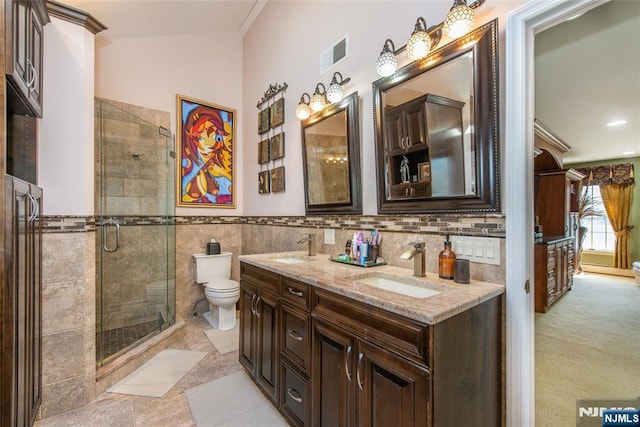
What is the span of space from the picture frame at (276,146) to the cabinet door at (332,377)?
1.92m

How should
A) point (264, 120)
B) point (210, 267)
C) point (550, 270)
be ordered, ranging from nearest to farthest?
point (264, 120)
point (210, 267)
point (550, 270)

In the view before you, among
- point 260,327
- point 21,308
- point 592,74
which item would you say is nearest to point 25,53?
point 21,308

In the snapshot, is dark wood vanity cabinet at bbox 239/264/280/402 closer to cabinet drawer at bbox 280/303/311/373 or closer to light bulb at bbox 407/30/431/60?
cabinet drawer at bbox 280/303/311/373

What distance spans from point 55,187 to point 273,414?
6.47ft

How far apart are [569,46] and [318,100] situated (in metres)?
1.94

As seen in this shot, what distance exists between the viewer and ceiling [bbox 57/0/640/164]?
1914mm

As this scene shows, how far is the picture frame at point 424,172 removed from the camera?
1607 mm

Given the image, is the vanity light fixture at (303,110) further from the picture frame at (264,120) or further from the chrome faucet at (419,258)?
the chrome faucet at (419,258)

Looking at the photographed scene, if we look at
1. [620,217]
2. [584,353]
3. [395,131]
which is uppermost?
[395,131]

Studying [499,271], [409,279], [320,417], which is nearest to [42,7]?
[409,279]

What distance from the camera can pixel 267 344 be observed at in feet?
5.93

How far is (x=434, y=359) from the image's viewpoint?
36.8 inches

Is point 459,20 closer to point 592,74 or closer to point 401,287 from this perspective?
point 401,287

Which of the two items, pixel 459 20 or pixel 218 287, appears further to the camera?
pixel 218 287
